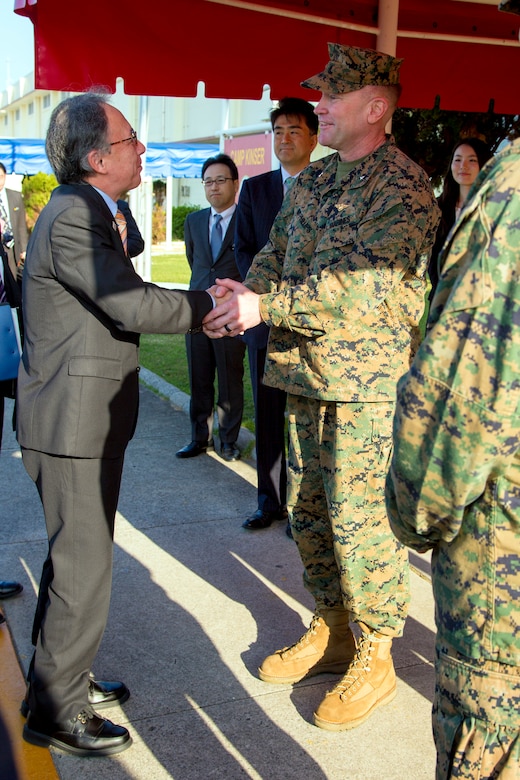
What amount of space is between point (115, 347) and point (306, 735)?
1580 mm

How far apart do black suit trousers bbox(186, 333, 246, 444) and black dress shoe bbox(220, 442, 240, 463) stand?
4 cm

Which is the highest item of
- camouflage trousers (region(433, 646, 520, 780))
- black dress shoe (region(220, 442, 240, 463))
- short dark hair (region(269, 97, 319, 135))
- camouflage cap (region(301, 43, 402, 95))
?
short dark hair (region(269, 97, 319, 135))

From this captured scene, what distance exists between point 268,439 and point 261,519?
1.64 feet

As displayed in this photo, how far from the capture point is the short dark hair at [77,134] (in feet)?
9.29

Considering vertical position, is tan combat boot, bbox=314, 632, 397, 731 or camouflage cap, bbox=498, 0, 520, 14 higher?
camouflage cap, bbox=498, 0, 520, 14

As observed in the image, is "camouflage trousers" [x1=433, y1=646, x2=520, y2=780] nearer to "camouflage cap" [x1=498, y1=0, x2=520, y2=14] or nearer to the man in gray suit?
"camouflage cap" [x1=498, y1=0, x2=520, y2=14]

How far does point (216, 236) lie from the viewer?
670cm

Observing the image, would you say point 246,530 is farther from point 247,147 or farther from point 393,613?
point 247,147

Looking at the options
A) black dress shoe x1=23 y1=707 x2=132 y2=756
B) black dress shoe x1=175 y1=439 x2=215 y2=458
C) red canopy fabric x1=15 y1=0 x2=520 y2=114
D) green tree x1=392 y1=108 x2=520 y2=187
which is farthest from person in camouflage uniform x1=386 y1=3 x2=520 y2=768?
green tree x1=392 y1=108 x2=520 y2=187

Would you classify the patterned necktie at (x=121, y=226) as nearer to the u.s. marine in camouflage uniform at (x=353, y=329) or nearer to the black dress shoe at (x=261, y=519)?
the u.s. marine in camouflage uniform at (x=353, y=329)

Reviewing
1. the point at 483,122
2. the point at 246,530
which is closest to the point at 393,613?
the point at 246,530

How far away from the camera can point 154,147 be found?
21.1 m

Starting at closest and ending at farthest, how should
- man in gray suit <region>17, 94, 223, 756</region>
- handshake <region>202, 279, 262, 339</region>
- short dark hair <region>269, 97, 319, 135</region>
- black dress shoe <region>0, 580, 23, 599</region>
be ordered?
1. man in gray suit <region>17, 94, 223, 756</region>
2. handshake <region>202, 279, 262, 339</region>
3. black dress shoe <region>0, 580, 23, 599</region>
4. short dark hair <region>269, 97, 319, 135</region>

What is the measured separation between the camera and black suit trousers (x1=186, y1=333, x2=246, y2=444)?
663cm
